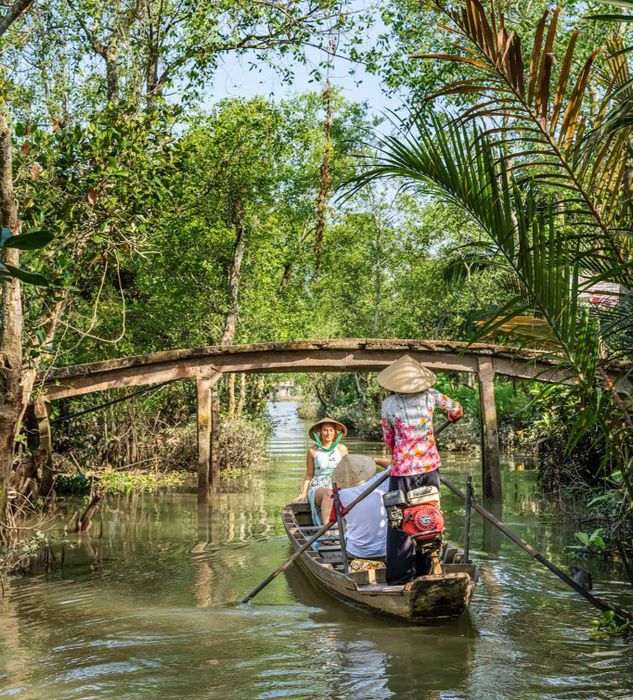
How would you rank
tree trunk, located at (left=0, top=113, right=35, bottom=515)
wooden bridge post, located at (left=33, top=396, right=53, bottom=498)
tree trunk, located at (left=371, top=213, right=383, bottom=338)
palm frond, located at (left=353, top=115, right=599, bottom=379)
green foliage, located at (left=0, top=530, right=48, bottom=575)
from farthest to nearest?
1. tree trunk, located at (left=371, top=213, right=383, bottom=338)
2. wooden bridge post, located at (left=33, top=396, right=53, bottom=498)
3. green foliage, located at (left=0, top=530, right=48, bottom=575)
4. tree trunk, located at (left=0, top=113, right=35, bottom=515)
5. palm frond, located at (left=353, top=115, right=599, bottom=379)

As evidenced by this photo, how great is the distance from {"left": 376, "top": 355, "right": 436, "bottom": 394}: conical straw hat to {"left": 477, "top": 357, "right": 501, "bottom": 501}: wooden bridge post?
9.27m

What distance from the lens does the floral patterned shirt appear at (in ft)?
24.5

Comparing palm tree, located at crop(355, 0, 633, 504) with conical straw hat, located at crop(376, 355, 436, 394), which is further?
conical straw hat, located at crop(376, 355, 436, 394)

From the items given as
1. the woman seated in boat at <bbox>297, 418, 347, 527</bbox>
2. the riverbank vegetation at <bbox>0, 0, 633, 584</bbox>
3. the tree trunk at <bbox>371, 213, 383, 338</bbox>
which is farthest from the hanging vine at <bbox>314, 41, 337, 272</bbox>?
the tree trunk at <bbox>371, 213, 383, 338</bbox>

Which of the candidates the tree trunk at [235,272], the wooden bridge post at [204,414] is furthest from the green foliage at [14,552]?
the tree trunk at [235,272]

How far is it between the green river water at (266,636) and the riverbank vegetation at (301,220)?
1212mm

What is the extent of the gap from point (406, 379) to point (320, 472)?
426 cm

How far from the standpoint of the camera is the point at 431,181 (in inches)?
240

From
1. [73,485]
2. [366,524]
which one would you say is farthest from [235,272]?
[366,524]

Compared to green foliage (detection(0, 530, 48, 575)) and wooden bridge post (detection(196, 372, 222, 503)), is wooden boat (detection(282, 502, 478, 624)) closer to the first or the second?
green foliage (detection(0, 530, 48, 575))

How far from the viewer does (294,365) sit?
55.2 feet

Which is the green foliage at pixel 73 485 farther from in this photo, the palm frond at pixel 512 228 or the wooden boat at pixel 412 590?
the palm frond at pixel 512 228

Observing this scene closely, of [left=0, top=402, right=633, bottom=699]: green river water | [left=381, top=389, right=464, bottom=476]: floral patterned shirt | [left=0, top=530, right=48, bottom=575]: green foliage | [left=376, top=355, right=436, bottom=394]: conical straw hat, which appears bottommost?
[left=0, top=402, right=633, bottom=699]: green river water

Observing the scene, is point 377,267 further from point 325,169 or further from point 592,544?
point 592,544
